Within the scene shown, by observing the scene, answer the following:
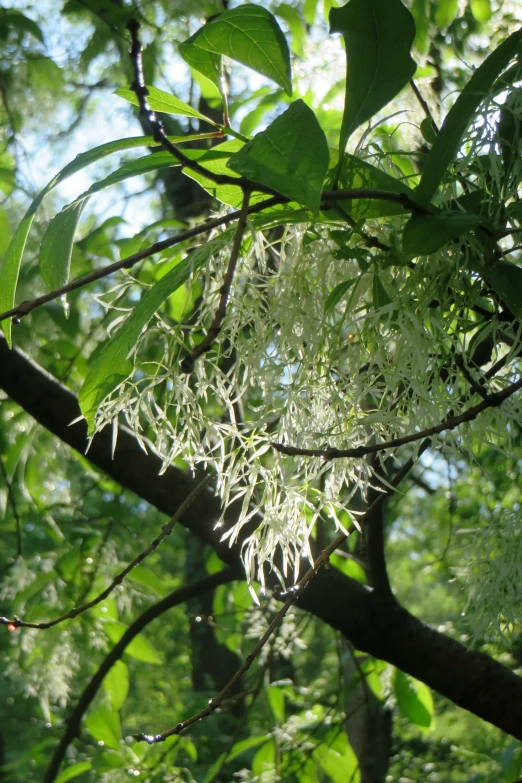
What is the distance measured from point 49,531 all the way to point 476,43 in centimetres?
160

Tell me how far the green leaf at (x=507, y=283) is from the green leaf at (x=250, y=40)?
0.16m

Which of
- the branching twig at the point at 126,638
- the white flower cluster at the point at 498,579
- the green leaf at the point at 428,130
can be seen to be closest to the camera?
the green leaf at the point at 428,130

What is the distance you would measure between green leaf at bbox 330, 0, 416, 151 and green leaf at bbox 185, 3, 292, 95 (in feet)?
0.13

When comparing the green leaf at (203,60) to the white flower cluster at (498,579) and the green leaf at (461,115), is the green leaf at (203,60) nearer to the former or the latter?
the green leaf at (461,115)

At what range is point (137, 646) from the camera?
4.20 feet

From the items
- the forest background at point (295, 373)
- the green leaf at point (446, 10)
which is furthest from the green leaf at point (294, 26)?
the green leaf at point (446, 10)

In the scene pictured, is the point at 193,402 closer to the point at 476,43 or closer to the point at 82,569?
the point at 82,569

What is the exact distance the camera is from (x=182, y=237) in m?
0.40

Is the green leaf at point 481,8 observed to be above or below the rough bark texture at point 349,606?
above

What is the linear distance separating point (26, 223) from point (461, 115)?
0.88 ft

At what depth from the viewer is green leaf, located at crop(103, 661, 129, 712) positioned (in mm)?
1264

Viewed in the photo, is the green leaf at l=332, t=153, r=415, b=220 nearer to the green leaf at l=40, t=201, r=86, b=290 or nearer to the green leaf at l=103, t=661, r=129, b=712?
the green leaf at l=40, t=201, r=86, b=290

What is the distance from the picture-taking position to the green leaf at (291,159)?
36 centimetres

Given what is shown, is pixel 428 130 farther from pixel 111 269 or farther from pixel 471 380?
pixel 111 269
